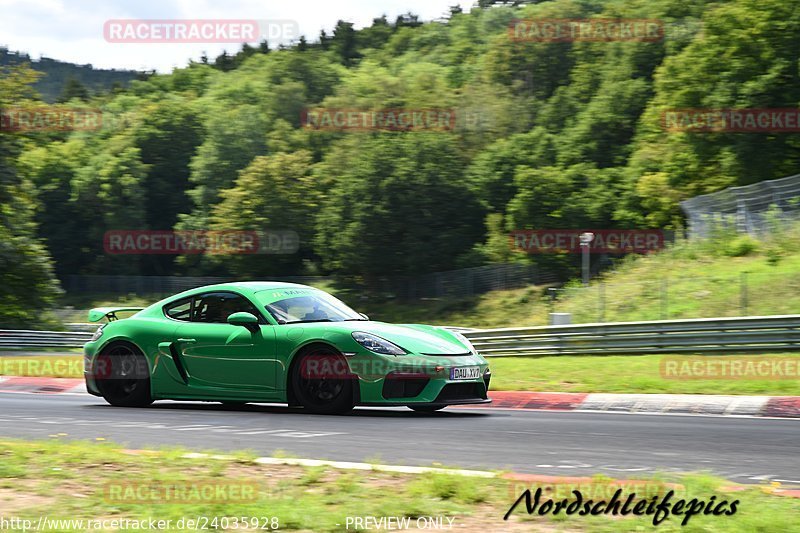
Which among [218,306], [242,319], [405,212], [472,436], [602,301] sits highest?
[405,212]

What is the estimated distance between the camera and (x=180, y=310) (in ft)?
40.8

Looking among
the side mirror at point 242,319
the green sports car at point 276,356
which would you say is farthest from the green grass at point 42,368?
the side mirror at point 242,319

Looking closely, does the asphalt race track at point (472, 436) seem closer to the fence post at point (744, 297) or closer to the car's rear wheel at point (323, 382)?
the car's rear wheel at point (323, 382)

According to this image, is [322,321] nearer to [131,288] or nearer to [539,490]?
[539,490]

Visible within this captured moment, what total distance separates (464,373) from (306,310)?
6.44 feet

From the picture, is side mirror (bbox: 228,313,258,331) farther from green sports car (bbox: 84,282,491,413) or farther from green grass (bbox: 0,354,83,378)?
green grass (bbox: 0,354,83,378)

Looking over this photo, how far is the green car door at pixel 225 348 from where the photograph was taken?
11461mm

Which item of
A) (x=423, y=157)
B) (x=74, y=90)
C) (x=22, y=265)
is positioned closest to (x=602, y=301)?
(x=22, y=265)

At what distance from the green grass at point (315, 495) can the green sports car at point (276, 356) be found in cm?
359

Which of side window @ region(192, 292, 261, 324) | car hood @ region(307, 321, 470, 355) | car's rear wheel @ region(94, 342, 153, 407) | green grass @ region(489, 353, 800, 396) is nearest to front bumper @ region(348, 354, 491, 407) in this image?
car hood @ region(307, 321, 470, 355)

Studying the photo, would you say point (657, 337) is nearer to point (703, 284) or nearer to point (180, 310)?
point (703, 284)

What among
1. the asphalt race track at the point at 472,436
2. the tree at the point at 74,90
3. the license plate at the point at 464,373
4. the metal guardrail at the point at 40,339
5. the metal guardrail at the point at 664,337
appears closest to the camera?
the asphalt race track at the point at 472,436

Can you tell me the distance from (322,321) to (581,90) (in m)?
76.0

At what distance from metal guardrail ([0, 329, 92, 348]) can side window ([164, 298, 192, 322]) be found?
23.3 metres
